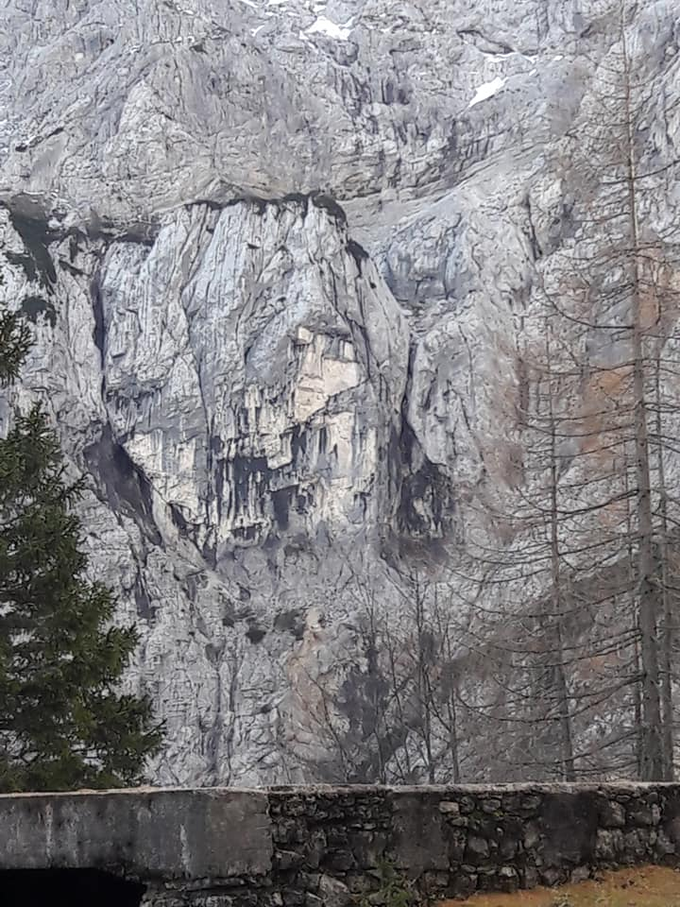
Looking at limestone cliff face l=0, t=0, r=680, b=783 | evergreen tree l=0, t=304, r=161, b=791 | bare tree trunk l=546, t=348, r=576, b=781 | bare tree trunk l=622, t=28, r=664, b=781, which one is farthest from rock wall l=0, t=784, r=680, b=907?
limestone cliff face l=0, t=0, r=680, b=783

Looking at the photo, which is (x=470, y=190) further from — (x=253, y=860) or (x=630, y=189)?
(x=253, y=860)

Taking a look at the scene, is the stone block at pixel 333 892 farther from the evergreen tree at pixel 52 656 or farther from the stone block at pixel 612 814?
the evergreen tree at pixel 52 656

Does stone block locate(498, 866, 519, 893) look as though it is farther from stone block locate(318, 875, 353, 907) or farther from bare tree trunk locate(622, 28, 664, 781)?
bare tree trunk locate(622, 28, 664, 781)

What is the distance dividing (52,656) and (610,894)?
7.04m

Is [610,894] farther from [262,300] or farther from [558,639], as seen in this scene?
[262,300]

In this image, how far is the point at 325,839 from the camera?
19.5 feet

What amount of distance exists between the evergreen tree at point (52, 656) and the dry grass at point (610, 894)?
19.9 feet

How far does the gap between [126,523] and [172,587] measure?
340cm

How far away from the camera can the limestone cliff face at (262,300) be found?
4478cm

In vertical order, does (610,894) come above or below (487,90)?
below

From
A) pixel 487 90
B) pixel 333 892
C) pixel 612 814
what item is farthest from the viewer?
pixel 487 90

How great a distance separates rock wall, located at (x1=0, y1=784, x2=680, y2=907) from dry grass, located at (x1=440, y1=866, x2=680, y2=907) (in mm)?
67

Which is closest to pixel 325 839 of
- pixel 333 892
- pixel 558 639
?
pixel 333 892

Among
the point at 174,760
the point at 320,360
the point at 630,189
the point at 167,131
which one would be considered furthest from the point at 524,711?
the point at 167,131
